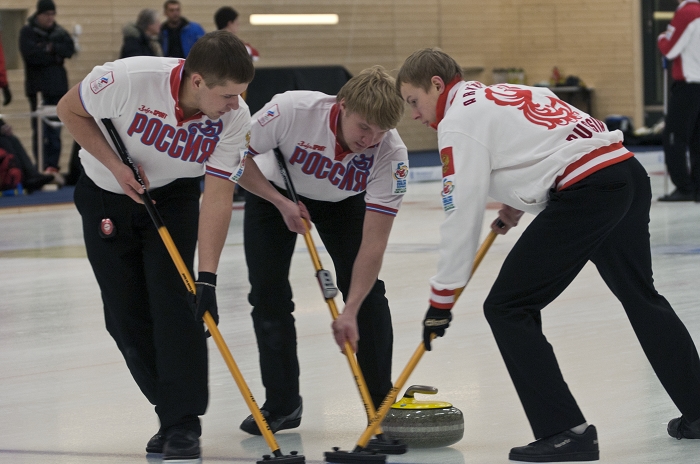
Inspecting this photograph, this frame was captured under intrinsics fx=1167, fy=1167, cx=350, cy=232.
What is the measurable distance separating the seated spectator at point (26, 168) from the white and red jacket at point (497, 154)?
8929mm

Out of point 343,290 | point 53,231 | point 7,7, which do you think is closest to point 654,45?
point 7,7

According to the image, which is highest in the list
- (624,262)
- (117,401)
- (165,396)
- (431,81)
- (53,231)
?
(431,81)

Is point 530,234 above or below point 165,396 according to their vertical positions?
above

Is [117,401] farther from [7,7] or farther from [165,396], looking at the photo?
[7,7]

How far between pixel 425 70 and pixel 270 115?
732 millimetres

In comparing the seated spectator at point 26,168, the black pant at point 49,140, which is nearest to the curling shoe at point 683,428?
the seated spectator at point 26,168

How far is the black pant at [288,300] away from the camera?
381 centimetres

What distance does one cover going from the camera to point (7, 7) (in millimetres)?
13375

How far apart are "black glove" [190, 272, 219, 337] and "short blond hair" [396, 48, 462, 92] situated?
795 millimetres

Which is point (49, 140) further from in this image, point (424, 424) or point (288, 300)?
point (424, 424)

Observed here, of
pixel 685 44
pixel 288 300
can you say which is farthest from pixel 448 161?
pixel 685 44

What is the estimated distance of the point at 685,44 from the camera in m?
9.66

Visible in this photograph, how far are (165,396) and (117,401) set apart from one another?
2.32ft

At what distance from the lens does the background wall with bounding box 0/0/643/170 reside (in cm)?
1631
